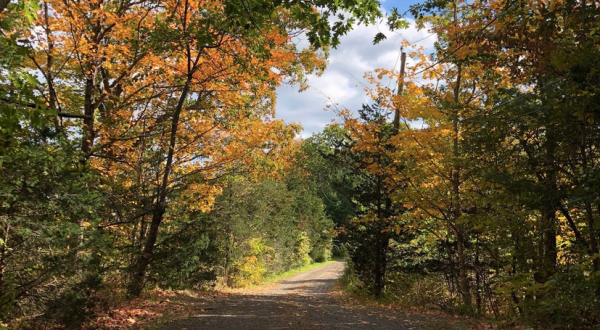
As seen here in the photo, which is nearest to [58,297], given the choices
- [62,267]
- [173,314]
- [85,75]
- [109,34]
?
[62,267]

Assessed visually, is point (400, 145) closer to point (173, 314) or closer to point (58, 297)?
point (173, 314)

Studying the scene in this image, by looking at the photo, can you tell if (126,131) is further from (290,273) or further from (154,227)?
(290,273)

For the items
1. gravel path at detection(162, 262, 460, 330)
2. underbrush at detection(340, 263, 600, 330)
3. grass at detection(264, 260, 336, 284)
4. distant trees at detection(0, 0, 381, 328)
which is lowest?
grass at detection(264, 260, 336, 284)

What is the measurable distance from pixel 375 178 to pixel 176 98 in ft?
25.5

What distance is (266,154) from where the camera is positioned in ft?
38.8

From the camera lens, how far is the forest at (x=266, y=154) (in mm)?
4574

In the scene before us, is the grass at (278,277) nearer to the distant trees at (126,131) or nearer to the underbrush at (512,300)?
the underbrush at (512,300)

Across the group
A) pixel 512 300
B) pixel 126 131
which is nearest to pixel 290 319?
pixel 512 300

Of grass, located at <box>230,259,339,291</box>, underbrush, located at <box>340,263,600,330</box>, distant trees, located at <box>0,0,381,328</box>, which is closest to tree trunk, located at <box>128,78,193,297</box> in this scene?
distant trees, located at <box>0,0,381,328</box>

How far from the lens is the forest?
180 inches

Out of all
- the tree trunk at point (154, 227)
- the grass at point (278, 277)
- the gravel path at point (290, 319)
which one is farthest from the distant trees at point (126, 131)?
the grass at point (278, 277)

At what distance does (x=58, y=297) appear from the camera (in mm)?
5211

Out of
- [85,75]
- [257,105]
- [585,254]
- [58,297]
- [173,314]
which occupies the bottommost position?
[173,314]

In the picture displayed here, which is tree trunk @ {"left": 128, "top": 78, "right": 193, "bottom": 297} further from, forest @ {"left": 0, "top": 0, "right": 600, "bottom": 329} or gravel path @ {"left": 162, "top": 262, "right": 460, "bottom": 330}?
gravel path @ {"left": 162, "top": 262, "right": 460, "bottom": 330}
